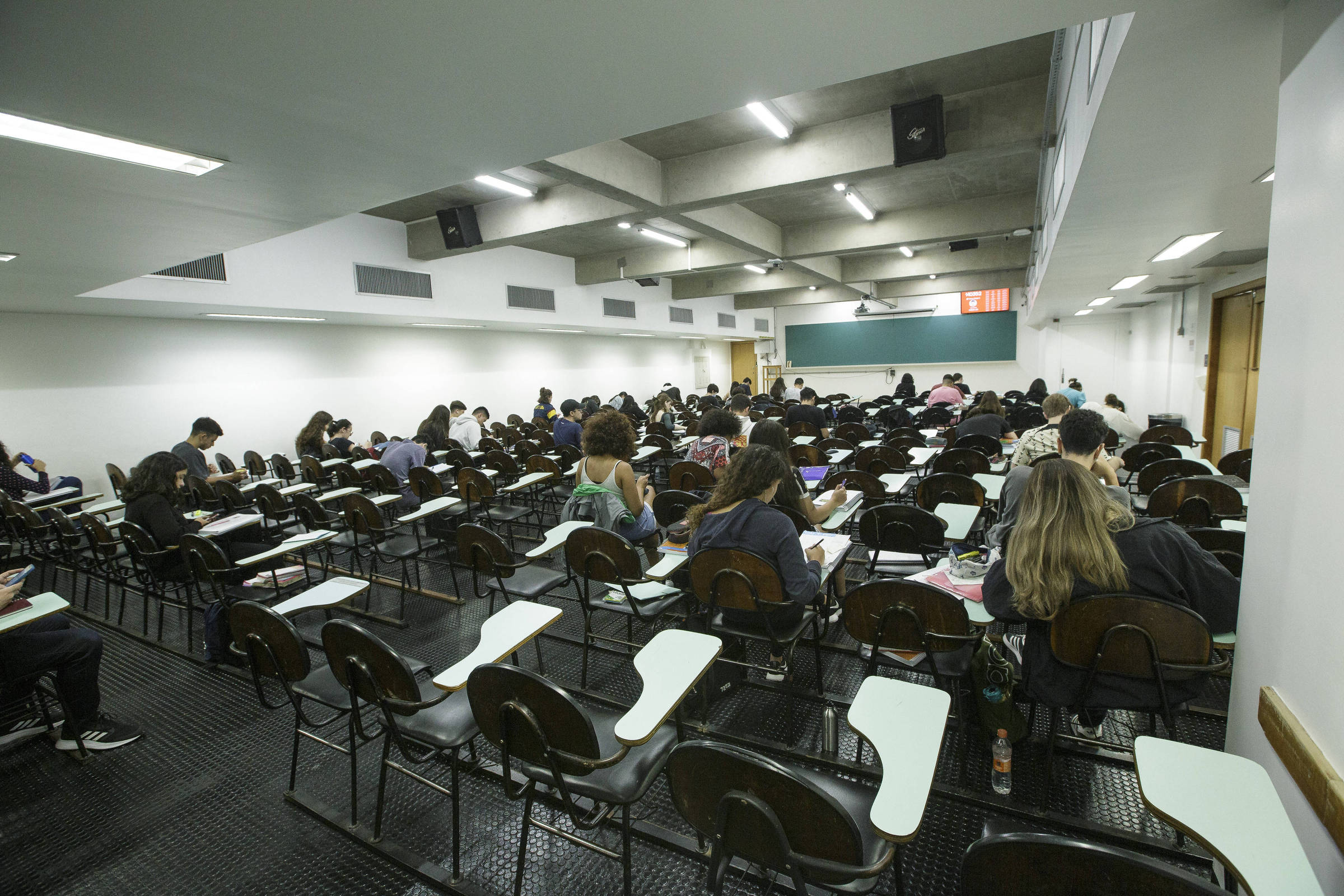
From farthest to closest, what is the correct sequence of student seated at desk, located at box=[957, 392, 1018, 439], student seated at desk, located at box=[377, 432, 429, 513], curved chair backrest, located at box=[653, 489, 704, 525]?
student seated at desk, located at box=[957, 392, 1018, 439]
student seated at desk, located at box=[377, 432, 429, 513]
curved chair backrest, located at box=[653, 489, 704, 525]

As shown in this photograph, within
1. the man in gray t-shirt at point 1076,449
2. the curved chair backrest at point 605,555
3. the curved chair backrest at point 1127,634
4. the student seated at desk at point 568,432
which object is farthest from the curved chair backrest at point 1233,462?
the student seated at desk at point 568,432

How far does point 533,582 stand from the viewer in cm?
333

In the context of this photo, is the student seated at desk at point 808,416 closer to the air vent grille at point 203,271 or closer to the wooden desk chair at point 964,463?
the wooden desk chair at point 964,463

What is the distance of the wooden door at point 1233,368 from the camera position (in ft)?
22.5

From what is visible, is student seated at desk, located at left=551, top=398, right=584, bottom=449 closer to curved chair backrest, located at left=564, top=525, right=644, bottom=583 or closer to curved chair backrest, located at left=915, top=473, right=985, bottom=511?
curved chair backrest, located at left=564, top=525, right=644, bottom=583

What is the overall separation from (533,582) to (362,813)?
1.33 metres

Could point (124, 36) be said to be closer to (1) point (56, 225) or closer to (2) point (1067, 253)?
(1) point (56, 225)

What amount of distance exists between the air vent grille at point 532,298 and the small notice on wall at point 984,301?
13.1 metres

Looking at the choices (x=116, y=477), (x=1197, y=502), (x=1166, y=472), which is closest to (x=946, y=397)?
(x=1166, y=472)

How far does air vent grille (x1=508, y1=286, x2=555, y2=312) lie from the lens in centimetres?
1027

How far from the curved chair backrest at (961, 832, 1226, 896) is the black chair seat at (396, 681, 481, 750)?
164 cm

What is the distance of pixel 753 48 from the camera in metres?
1.96

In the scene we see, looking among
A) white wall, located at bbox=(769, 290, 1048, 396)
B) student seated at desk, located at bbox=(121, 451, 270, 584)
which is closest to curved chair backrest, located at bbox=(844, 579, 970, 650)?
student seated at desk, located at bbox=(121, 451, 270, 584)

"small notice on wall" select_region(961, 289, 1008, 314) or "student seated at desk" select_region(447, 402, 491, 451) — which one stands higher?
"small notice on wall" select_region(961, 289, 1008, 314)
